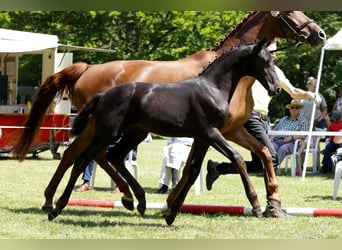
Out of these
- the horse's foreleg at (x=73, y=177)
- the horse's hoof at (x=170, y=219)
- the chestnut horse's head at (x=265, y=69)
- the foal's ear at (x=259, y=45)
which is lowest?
the horse's hoof at (x=170, y=219)

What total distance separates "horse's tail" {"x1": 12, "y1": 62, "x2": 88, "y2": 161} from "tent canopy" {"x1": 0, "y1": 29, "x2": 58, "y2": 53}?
740cm

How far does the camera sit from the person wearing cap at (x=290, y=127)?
1364cm

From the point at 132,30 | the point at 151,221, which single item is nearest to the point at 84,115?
the point at 151,221

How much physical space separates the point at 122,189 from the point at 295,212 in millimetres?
1830

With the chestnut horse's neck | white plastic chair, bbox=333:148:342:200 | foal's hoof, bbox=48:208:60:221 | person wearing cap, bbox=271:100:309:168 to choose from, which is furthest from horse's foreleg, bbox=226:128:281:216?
person wearing cap, bbox=271:100:309:168

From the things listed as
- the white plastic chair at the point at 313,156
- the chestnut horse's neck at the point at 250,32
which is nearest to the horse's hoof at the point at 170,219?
the chestnut horse's neck at the point at 250,32

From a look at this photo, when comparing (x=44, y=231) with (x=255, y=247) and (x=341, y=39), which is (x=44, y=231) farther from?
(x=341, y=39)

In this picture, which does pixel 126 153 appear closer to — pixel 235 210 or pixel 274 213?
pixel 235 210

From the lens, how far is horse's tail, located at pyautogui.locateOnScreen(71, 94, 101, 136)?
5.84 metres

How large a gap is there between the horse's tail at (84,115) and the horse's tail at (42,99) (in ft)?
4.14

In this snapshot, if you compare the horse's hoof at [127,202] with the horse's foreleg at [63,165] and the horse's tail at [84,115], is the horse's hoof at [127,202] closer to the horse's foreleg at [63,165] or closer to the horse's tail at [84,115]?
the horse's foreleg at [63,165]

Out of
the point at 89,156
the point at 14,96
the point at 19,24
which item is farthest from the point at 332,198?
the point at 19,24

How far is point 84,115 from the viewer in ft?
19.3

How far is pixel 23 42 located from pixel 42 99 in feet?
26.2
